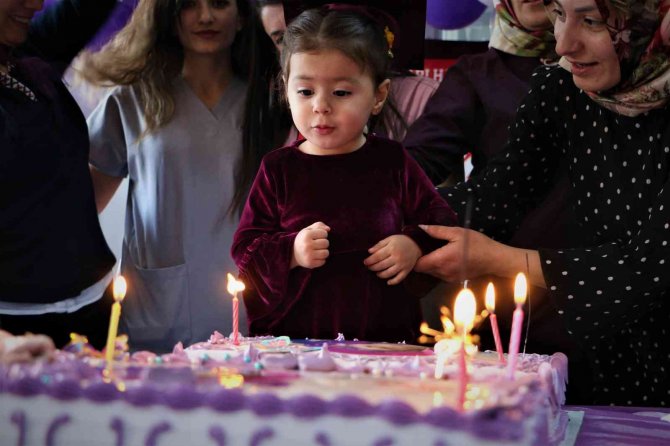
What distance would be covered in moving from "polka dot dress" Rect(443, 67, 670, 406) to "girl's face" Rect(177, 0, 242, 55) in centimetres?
52

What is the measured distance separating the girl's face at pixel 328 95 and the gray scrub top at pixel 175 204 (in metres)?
0.43

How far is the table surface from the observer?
1.18 metres

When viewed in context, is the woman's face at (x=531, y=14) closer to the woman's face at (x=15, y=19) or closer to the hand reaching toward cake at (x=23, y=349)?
the woman's face at (x=15, y=19)

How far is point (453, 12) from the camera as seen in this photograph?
198cm

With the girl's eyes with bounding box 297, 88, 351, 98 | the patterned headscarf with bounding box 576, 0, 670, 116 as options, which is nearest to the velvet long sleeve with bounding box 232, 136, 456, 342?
the girl's eyes with bounding box 297, 88, 351, 98

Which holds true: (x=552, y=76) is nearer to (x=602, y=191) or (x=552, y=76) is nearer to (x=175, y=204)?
(x=602, y=191)

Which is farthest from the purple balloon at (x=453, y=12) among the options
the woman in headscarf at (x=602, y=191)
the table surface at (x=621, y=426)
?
the table surface at (x=621, y=426)

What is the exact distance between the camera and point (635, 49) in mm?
1425

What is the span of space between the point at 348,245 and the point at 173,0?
24.5 inches

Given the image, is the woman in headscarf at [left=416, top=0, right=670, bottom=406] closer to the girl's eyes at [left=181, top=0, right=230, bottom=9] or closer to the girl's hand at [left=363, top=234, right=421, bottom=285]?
the girl's hand at [left=363, top=234, right=421, bottom=285]

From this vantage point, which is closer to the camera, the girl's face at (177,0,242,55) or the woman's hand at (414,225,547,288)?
the woman's hand at (414,225,547,288)

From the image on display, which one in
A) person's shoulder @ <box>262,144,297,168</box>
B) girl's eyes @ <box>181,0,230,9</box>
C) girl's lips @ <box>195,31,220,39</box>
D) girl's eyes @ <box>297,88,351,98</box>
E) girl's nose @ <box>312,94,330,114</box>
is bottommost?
person's shoulder @ <box>262,144,297,168</box>

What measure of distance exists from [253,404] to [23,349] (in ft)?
0.84

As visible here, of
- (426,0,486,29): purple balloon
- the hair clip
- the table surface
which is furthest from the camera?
(426,0,486,29): purple balloon
